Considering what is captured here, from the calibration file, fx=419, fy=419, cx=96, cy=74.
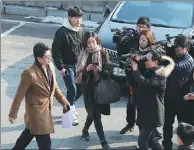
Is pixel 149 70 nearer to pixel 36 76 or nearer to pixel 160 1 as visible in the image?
pixel 36 76

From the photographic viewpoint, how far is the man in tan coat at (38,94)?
14.6ft

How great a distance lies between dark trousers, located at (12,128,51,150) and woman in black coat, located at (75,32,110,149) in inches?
31.8

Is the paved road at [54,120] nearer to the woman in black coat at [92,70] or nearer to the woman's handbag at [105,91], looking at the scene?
the woman in black coat at [92,70]

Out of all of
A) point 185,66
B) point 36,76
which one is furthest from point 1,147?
point 185,66

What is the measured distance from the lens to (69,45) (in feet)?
18.8

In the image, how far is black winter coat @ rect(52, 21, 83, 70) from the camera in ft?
18.7

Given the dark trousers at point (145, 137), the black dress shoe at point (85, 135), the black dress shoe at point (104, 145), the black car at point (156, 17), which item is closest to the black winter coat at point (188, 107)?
the dark trousers at point (145, 137)

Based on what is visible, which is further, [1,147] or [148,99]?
[1,147]

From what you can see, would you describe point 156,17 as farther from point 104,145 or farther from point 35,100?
point 35,100

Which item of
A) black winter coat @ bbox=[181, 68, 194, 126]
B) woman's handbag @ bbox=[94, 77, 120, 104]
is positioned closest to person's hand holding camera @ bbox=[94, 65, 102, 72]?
woman's handbag @ bbox=[94, 77, 120, 104]

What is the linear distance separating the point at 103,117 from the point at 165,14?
275cm

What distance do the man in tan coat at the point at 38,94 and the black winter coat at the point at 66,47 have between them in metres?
1.09

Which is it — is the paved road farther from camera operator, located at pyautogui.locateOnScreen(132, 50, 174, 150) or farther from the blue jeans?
camera operator, located at pyautogui.locateOnScreen(132, 50, 174, 150)

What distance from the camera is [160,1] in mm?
8094
